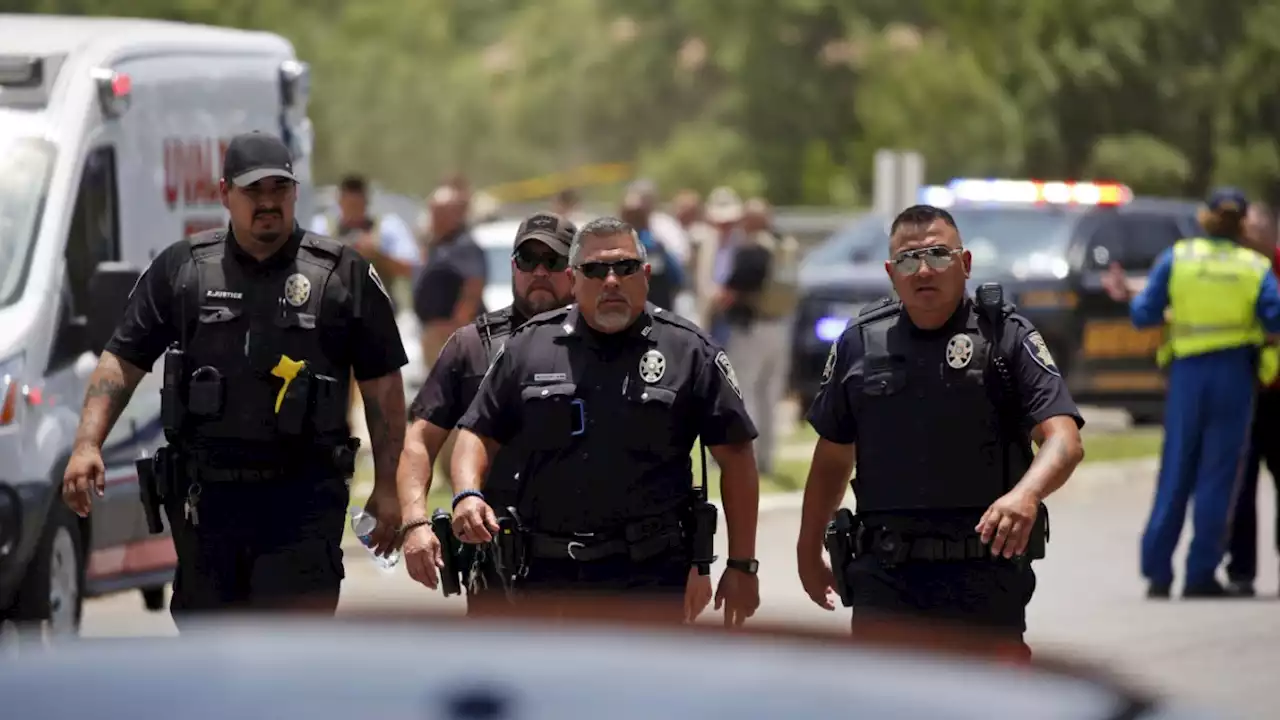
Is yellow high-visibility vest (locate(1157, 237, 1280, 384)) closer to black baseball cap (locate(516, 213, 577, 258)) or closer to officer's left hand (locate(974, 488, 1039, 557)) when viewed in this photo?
black baseball cap (locate(516, 213, 577, 258))

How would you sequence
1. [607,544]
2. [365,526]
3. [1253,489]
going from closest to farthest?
[607,544]
[365,526]
[1253,489]

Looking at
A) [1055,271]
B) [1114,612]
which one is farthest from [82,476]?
[1055,271]

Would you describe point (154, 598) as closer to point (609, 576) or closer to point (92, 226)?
point (92, 226)

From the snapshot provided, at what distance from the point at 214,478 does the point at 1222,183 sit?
37297mm

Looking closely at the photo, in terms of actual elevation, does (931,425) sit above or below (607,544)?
above

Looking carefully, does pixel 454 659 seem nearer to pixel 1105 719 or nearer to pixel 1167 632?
pixel 1105 719

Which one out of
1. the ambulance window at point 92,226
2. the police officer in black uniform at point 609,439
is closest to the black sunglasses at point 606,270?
the police officer in black uniform at point 609,439

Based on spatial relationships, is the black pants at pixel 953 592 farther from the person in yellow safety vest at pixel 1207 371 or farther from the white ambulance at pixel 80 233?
the person in yellow safety vest at pixel 1207 371

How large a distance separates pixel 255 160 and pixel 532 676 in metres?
4.82

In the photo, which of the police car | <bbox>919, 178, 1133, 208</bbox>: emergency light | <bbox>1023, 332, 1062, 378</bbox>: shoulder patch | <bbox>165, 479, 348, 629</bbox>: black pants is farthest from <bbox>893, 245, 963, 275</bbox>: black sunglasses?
<bbox>919, 178, 1133, 208</bbox>: emergency light

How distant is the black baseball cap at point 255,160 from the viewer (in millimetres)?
7090

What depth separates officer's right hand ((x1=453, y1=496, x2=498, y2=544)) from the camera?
21.0 feet

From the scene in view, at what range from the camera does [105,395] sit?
723cm

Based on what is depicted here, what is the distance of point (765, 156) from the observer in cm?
6806
